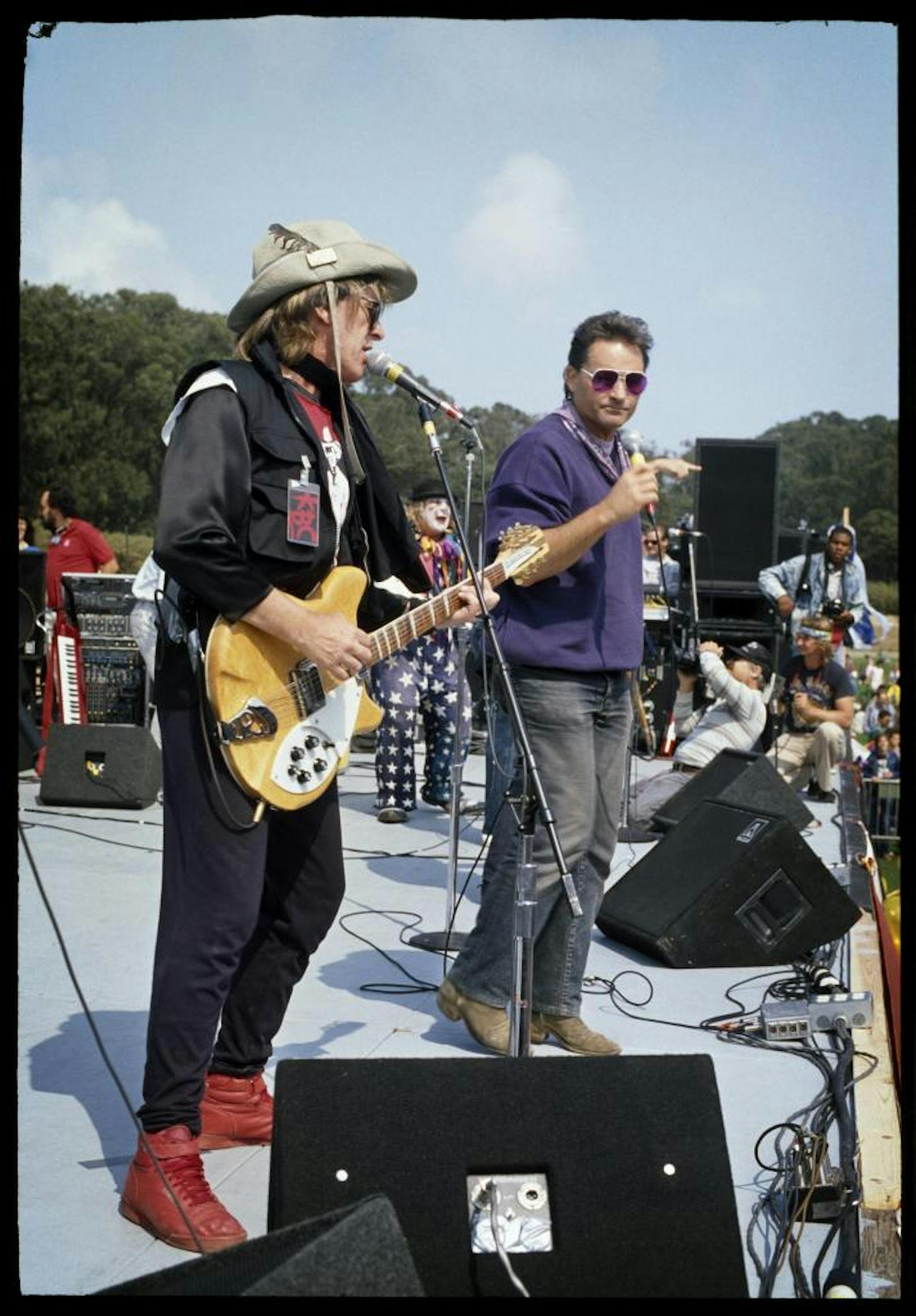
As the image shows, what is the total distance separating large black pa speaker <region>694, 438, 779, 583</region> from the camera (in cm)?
1397

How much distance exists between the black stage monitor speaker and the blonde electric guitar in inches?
115

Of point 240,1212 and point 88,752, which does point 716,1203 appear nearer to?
point 240,1212

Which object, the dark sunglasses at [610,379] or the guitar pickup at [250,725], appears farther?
the dark sunglasses at [610,379]

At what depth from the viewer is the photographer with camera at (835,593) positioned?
40.0 feet

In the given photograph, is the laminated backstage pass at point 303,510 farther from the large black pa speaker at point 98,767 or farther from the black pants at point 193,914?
the large black pa speaker at point 98,767

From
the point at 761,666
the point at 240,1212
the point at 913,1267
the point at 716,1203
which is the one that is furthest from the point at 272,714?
the point at 761,666

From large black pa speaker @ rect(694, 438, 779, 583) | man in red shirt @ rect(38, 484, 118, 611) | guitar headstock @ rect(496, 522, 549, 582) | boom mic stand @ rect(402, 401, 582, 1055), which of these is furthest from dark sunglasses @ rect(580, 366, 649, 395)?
large black pa speaker @ rect(694, 438, 779, 583)

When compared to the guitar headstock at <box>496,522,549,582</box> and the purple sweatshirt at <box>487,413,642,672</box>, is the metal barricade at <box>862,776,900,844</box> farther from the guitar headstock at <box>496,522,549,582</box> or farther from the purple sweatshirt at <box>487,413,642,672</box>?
the guitar headstock at <box>496,522,549,582</box>

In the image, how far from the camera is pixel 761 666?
10.4 m

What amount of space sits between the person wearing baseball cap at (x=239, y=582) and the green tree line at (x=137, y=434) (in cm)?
3159

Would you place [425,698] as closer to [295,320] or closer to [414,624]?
[414,624]

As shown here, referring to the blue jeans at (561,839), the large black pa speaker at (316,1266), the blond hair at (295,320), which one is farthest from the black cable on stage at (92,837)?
the large black pa speaker at (316,1266)

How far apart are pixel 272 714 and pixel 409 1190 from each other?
3.72 ft

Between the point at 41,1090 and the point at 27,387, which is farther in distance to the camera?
the point at 27,387
